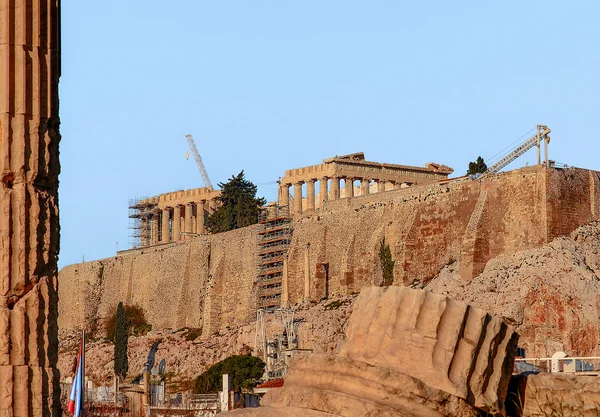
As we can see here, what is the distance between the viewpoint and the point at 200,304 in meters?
60.4

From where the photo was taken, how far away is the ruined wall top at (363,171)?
59.9m

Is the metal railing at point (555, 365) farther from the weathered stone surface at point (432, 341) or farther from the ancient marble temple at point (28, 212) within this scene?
the ancient marble temple at point (28, 212)

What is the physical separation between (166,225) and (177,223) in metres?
0.97

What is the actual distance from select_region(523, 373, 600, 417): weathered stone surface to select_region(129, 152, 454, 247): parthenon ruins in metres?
45.8

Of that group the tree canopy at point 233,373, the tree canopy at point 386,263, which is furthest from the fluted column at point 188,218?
the tree canopy at point 386,263

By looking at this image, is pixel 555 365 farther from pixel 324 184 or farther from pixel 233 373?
pixel 324 184

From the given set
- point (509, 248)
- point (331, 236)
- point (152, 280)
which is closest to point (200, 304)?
point (152, 280)

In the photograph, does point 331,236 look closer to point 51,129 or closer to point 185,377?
point 185,377

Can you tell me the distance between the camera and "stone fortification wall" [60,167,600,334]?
4316 centimetres

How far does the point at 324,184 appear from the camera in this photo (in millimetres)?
60250

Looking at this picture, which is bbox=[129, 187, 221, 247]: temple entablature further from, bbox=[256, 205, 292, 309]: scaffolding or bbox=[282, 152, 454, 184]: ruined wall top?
bbox=[256, 205, 292, 309]: scaffolding

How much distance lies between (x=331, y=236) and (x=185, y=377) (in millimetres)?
7954

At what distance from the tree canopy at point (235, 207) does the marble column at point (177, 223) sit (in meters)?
2.04

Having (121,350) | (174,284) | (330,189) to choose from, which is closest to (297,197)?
(330,189)
